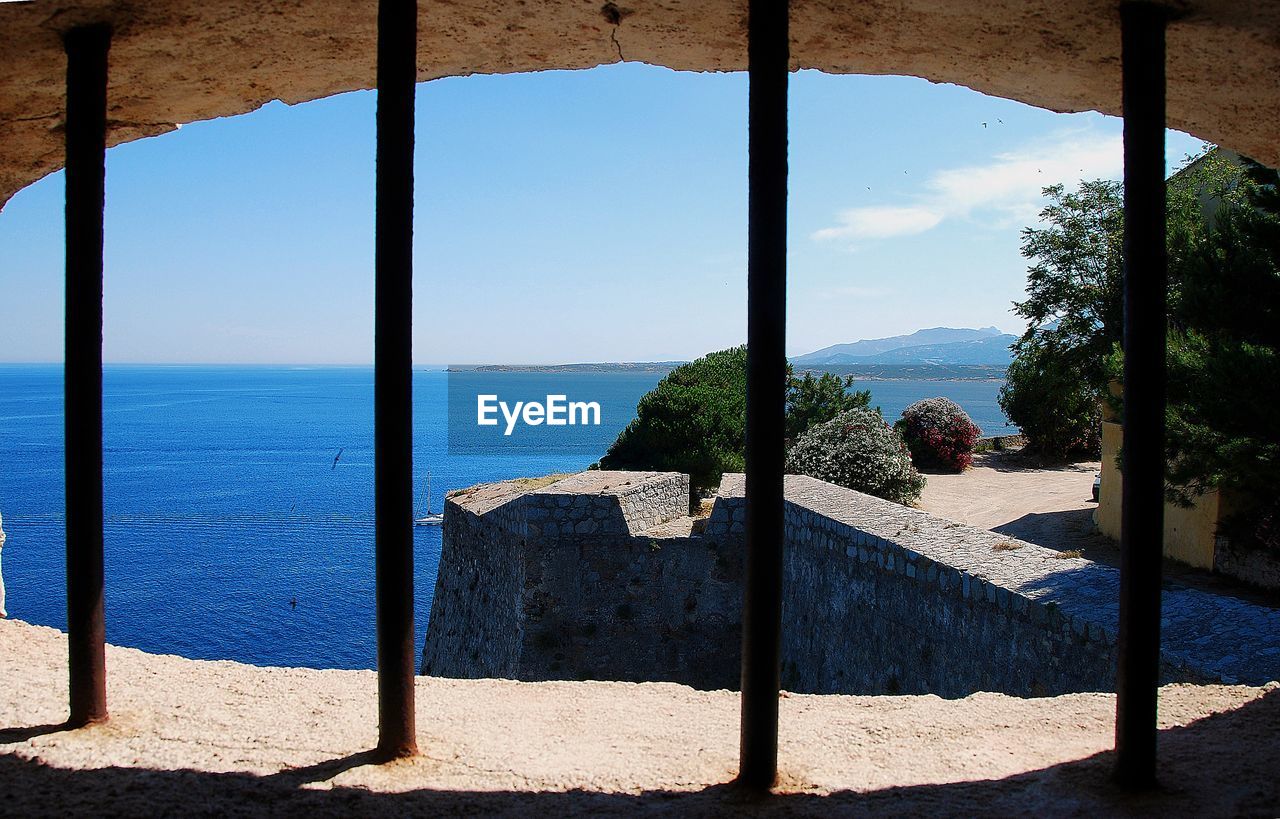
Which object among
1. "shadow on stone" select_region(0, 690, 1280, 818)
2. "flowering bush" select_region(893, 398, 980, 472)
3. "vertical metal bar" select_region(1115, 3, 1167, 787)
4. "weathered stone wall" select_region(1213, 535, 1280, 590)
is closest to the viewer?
"shadow on stone" select_region(0, 690, 1280, 818)

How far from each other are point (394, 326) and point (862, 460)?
46.9 ft

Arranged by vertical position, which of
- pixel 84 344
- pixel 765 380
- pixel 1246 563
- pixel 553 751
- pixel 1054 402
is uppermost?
pixel 84 344

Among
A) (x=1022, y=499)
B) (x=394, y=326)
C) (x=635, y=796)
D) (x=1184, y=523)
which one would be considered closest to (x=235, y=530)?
(x=1022, y=499)

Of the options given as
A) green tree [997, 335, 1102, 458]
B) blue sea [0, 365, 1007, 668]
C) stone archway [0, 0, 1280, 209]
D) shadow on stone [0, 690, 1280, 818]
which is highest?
stone archway [0, 0, 1280, 209]

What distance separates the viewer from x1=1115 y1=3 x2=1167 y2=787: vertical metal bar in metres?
2.61

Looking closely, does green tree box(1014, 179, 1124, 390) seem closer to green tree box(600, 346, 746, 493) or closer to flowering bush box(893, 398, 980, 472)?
flowering bush box(893, 398, 980, 472)

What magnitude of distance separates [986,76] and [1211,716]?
108 inches

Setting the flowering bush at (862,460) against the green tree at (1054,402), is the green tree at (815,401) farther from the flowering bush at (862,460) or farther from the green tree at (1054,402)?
the flowering bush at (862,460)

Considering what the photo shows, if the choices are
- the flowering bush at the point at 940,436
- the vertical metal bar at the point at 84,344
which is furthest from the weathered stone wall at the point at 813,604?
the flowering bush at the point at 940,436

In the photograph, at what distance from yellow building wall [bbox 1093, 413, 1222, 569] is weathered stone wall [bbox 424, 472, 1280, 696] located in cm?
480

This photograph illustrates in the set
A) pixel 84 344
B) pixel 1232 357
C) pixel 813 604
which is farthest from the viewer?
pixel 813 604

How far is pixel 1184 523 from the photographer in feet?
38.9
